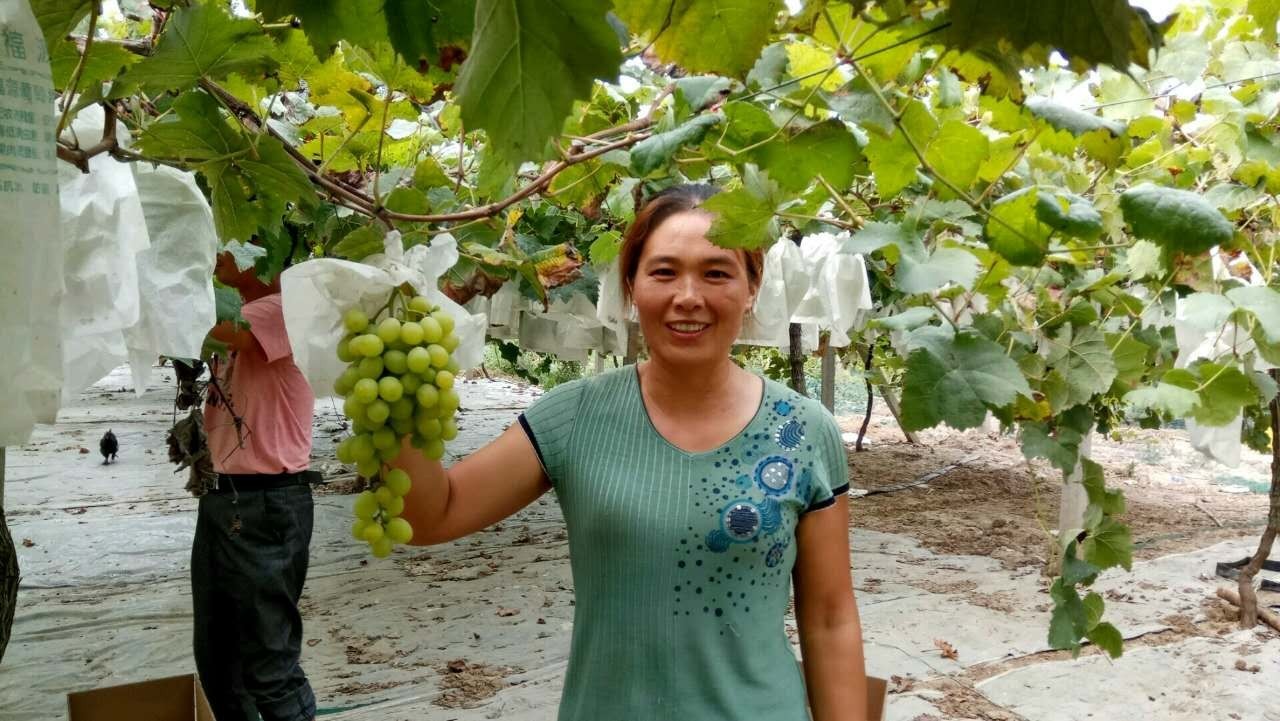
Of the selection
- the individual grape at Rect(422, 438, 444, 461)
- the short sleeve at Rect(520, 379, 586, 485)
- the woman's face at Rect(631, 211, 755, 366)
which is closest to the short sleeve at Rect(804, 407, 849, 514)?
the woman's face at Rect(631, 211, 755, 366)

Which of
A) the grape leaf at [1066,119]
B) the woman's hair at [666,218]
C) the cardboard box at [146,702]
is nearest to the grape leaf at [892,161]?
the grape leaf at [1066,119]

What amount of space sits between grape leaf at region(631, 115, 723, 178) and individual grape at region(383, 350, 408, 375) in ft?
1.12

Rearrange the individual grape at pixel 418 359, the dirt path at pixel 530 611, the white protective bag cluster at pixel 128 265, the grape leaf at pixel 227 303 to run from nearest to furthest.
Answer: the individual grape at pixel 418 359 < the white protective bag cluster at pixel 128 265 < the grape leaf at pixel 227 303 < the dirt path at pixel 530 611

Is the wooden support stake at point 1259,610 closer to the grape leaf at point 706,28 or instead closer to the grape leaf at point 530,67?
the grape leaf at point 706,28

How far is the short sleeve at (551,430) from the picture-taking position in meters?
1.32

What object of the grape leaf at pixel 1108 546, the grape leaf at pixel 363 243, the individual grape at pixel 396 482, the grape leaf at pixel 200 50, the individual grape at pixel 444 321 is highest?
the grape leaf at pixel 200 50

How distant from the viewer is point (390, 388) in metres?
0.83

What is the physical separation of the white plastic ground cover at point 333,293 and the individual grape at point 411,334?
0.17ft

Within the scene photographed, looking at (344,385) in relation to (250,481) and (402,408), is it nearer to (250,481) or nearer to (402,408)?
(402,408)

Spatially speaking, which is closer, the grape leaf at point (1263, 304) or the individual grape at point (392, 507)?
the individual grape at point (392, 507)

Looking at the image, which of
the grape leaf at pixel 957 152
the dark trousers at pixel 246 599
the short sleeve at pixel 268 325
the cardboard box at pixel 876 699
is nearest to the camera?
the grape leaf at pixel 957 152

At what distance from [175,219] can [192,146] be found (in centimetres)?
38

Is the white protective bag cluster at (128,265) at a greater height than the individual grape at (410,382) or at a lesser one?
greater

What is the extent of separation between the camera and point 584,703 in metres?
1.24
